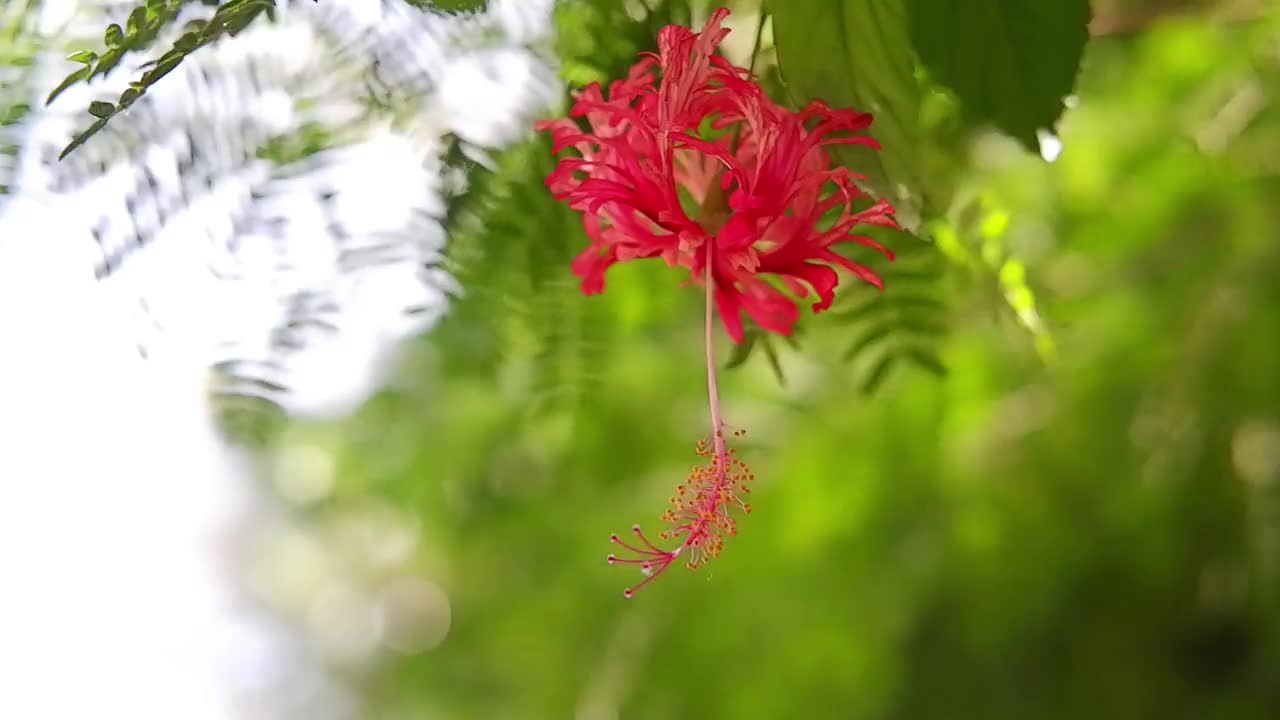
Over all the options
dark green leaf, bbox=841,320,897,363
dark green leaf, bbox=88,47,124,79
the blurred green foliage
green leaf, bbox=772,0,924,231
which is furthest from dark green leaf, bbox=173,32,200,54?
the blurred green foliage

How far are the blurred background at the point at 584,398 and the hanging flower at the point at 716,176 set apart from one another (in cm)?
3

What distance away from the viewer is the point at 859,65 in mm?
294

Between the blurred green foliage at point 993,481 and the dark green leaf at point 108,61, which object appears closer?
the dark green leaf at point 108,61

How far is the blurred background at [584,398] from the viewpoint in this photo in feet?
1.18

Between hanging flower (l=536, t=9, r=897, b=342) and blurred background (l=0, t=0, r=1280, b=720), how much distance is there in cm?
3

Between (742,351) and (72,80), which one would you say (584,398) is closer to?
(742,351)

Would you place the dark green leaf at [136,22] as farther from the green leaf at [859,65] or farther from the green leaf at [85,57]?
the green leaf at [859,65]

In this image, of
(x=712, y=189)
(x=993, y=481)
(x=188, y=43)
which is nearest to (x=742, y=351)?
(x=712, y=189)

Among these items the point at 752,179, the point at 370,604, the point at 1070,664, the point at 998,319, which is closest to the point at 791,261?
the point at 752,179

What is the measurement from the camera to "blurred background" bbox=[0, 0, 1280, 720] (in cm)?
36

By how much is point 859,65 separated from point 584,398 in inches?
8.3

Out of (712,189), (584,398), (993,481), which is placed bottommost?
(993,481)

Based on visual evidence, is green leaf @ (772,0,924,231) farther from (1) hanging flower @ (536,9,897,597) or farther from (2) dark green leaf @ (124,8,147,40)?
(2) dark green leaf @ (124,8,147,40)

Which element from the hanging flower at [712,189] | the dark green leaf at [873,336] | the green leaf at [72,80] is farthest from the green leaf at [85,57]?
the dark green leaf at [873,336]
